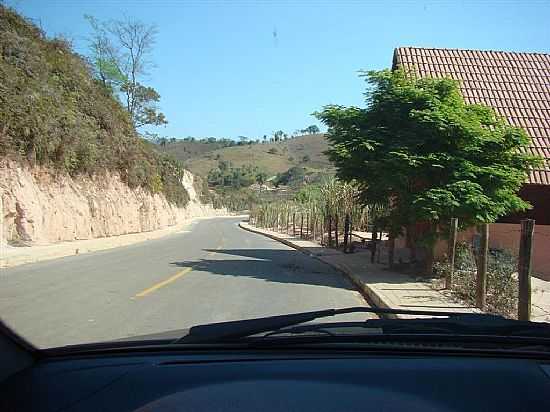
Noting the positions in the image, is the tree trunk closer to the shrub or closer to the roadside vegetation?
the shrub

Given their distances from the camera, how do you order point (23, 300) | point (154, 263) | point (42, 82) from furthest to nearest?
point (42, 82), point (154, 263), point (23, 300)

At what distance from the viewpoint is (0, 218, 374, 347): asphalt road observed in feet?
28.1

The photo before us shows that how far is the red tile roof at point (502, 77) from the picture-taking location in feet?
71.8

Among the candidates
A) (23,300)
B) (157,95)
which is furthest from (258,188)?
(23,300)

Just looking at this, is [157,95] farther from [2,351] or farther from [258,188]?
[258,188]

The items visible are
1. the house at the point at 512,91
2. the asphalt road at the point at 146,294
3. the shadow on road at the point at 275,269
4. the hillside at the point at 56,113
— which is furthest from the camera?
the hillside at the point at 56,113

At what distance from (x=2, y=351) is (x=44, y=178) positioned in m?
25.9

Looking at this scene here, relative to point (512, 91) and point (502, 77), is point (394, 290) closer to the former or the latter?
point (512, 91)

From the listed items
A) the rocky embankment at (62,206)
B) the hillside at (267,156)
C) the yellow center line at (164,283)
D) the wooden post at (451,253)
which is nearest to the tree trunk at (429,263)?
Answer: the wooden post at (451,253)

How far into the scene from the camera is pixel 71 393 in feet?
8.51

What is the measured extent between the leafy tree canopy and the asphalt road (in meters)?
2.70

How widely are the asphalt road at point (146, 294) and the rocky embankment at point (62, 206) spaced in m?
5.23

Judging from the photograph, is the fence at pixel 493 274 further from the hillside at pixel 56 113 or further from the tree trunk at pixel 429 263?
the hillside at pixel 56 113

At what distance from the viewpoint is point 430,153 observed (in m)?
14.2
